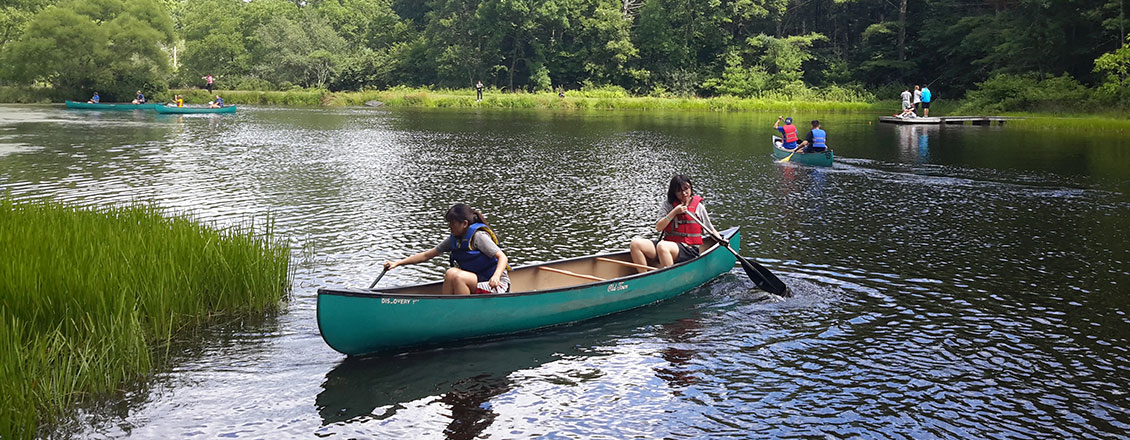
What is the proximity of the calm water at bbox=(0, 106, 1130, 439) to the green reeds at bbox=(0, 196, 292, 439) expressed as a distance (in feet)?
1.20

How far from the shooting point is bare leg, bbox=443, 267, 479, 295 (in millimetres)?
10305

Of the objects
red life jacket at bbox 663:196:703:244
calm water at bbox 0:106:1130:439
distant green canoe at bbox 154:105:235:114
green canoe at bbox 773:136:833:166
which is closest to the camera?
calm water at bbox 0:106:1130:439

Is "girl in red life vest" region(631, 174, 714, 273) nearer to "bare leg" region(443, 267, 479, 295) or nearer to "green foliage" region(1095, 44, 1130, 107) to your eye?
"bare leg" region(443, 267, 479, 295)

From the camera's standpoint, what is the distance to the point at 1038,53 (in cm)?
5559

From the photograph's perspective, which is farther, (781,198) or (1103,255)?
(781,198)

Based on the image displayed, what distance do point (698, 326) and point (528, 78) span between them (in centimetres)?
8440

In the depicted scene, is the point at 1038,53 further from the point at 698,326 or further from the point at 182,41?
the point at 182,41

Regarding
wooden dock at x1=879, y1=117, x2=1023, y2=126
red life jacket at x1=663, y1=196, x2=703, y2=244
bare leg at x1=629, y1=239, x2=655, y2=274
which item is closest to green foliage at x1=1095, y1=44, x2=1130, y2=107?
wooden dock at x1=879, y1=117, x2=1023, y2=126

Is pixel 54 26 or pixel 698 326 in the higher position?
pixel 54 26

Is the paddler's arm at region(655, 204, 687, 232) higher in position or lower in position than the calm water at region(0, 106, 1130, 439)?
higher

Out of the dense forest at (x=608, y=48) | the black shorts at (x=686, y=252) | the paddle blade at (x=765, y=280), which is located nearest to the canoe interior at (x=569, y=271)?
the black shorts at (x=686, y=252)

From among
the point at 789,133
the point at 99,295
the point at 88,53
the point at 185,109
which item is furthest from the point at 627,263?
the point at 88,53

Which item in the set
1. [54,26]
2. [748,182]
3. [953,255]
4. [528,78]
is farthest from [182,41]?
[953,255]

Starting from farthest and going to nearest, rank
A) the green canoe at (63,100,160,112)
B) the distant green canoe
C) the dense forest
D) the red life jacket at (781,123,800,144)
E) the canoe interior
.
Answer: the green canoe at (63,100,160,112)
the distant green canoe
the dense forest
the red life jacket at (781,123,800,144)
the canoe interior
